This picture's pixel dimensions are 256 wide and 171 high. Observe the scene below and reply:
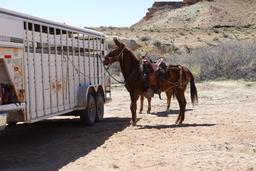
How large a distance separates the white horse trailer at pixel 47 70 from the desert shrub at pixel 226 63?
17.2 metres

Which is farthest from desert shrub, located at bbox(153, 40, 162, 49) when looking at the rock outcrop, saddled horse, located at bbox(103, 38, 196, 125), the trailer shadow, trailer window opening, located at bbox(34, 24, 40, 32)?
the rock outcrop

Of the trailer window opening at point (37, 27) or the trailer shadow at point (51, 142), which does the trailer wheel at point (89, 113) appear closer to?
the trailer shadow at point (51, 142)

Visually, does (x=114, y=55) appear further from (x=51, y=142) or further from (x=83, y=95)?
(x=51, y=142)

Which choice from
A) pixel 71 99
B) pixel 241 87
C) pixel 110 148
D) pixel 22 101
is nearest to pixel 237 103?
pixel 241 87

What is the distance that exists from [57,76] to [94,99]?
3732 millimetres

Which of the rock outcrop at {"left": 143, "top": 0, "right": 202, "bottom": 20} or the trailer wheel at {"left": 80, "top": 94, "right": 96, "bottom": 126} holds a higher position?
the rock outcrop at {"left": 143, "top": 0, "right": 202, "bottom": 20}

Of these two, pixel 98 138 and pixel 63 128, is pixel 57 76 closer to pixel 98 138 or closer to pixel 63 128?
pixel 98 138

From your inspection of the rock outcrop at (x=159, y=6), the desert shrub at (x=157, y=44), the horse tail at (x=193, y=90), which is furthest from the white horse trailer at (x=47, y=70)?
the rock outcrop at (x=159, y=6)

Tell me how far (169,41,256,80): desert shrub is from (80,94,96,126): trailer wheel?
1704cm

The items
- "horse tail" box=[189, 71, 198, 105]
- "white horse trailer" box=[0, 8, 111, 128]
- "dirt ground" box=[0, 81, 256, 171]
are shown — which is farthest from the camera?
"horse tail" box=[189, 71, 198, 105]

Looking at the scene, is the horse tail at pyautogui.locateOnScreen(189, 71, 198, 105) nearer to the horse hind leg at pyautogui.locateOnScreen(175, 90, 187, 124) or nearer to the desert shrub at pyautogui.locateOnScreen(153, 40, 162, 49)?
the horse hind leg at pyautogui.locateOnScreen(175, 90, 187, 124)

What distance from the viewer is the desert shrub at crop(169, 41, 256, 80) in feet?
111

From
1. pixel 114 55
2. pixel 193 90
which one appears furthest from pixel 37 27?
pixel 193 90

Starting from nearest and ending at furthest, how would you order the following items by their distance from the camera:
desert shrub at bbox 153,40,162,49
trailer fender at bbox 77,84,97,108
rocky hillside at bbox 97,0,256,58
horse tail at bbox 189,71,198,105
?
trailer fender at bbox 77,84,97,108
horse tail at bbox 189,71,198,105
desert shrub at bbox 153,40,162,49
rocky hillside at bbox 97,0,256,58
